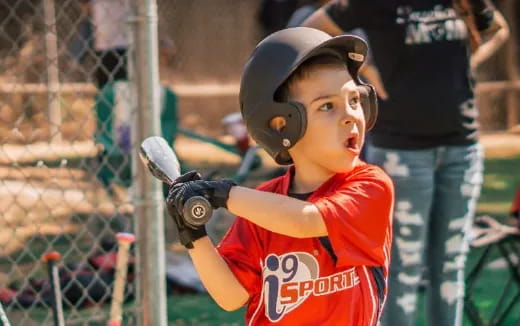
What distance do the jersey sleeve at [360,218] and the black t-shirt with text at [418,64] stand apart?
4.39 feet

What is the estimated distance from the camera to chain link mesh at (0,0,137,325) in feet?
16.4

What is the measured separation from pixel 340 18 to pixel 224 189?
1679mm

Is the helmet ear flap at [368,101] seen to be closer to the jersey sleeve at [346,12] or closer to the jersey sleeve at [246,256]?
the jersey sleeve at [246,256]

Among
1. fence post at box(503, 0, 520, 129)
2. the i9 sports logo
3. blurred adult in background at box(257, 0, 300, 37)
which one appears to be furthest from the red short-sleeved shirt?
fence post at box(503, 0, 520, 129)

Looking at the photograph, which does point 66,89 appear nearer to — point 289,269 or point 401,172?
point 401,172

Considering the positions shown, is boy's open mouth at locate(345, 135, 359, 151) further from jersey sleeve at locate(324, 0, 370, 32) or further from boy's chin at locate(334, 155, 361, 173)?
jersey sleeve at locate(324, 0, 370, 32)

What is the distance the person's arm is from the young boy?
5.37 ft

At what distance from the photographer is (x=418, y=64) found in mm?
4090

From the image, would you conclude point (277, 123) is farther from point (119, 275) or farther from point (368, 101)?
point (119, 275)

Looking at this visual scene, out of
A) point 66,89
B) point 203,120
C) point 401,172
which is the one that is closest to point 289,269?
point 401,172

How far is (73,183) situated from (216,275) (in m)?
4.64

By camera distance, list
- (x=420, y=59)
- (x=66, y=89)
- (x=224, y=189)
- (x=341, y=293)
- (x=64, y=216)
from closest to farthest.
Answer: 1. (x=224, y=189)
2. (x=341, y=293)
3. (x=420, y=59)
4. (x=64, y=216)
5. (x=66, y=89)

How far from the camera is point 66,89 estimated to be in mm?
12250

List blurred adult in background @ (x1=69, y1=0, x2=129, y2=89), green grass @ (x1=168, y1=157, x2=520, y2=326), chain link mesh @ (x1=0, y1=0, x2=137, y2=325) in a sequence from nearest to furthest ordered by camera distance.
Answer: chain link mesh @ (x1=0, y1=0, x2=137, y2=325)
green grass @ (x1=168, y1=157, x2=520, y2=326)
blurred adult in background @ (x1=69, y1=0, x2=129, y2=89)
